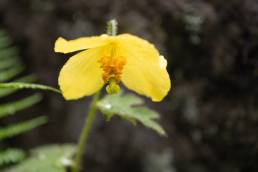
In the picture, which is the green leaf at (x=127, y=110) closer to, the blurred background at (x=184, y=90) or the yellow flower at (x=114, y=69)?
the yellow flower at (x=114, y=69)

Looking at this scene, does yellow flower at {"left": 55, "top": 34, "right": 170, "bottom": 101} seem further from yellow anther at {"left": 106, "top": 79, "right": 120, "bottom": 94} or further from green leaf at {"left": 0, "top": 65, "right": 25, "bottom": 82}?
green leaf at {"left": 0, "top": 65, "right": 25, "bottom": 82}

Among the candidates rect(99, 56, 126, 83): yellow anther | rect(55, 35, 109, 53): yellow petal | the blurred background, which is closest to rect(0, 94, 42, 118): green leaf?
the blurred background

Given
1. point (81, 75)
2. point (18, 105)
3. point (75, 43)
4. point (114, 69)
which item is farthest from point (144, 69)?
point (18, 105)

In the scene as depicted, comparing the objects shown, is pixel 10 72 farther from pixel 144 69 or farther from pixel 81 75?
pixel 144 69

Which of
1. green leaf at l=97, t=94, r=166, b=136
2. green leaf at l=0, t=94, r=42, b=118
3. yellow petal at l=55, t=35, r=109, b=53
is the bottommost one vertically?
yellow petal at l=55, t=35, r=109, b=53

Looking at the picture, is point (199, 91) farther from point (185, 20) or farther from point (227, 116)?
point (185, 20)

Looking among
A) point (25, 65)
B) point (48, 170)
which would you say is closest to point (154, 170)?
point (48, 170)
